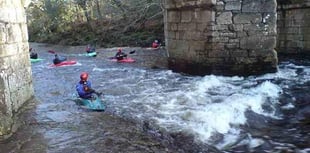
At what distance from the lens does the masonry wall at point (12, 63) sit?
4.89 m

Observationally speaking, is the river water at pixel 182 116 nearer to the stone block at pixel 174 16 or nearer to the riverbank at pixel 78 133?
the riverbank at pixel 78 133

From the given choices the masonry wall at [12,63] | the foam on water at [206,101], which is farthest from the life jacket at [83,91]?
the masonry wall at [12,63]

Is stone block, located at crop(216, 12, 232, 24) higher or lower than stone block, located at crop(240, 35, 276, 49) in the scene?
higher

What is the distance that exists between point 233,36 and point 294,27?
13.3ft

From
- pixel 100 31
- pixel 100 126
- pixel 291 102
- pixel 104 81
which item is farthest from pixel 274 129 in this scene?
pixel 100 31

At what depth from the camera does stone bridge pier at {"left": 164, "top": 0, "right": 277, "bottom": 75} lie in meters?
8.88

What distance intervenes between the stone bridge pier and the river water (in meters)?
0.32

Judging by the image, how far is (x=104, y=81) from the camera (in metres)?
9.73

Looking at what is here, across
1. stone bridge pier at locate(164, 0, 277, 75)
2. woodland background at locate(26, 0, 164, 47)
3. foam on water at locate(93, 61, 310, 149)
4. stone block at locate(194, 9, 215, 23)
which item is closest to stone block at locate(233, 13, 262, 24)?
stone bridge pier at locate(164, 0, 277, 75)

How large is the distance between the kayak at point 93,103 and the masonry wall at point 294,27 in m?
7.68

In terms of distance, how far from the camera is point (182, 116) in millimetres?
5719

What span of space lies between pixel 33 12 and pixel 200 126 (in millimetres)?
38627

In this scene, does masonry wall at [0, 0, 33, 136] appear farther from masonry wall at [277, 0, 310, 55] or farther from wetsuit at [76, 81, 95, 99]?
masonry wall at [277, 0, 310, 55]

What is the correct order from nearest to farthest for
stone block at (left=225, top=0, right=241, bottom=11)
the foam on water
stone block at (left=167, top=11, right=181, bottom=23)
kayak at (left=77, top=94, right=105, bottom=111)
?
the foam on water < kayak at (left=77, top=94, right=105, bottom=111) < stone block at (left=225, top=0, right=241, bottom=11) < stone block at (left=167, top=11, right=181, bottom=23)
